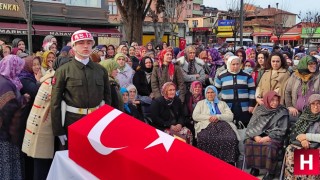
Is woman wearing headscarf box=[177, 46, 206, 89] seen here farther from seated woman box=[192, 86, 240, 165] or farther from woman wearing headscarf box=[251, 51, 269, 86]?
seated woman box=[192, 86, 240, 165]

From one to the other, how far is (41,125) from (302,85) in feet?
13.0

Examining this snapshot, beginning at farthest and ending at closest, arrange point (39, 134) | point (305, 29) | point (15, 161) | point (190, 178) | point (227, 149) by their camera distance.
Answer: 1. point (305, 29)
2. point (227, 149)
3. point (15, 161)
4. point (39, 134)
5. point (190, 178)

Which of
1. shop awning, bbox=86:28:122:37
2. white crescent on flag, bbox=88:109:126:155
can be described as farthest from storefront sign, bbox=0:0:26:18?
white crescent on flag, bbox=88:109:126:155

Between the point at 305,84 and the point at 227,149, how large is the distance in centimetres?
156

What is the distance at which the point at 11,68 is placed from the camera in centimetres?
468

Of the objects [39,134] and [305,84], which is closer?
[39,134]

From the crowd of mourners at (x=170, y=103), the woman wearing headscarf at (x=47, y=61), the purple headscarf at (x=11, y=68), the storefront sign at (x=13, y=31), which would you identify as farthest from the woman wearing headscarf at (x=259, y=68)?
the storefront sign at (x=13, y=31)

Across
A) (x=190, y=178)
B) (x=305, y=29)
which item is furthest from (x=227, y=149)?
(x=305, y=29)

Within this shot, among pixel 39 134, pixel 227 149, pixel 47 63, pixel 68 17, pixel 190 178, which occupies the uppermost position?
pixel 68 17

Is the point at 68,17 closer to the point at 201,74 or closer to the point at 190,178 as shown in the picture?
the point at 201,74

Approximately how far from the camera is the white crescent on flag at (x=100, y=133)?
2557mm

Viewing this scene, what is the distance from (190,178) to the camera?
2.13 m

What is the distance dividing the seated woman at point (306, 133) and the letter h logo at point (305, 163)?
54 mm

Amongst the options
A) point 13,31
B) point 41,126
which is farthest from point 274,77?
point 13,31
